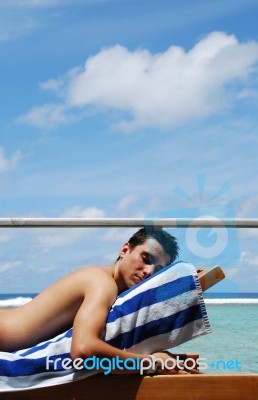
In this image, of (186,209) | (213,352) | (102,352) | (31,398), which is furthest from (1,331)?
(213,352)

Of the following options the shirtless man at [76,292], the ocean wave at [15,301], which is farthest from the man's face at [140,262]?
the ocean wave at [15,301]

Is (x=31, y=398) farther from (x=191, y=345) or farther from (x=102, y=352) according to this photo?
(x=191, y=345)

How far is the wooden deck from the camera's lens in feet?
5.13

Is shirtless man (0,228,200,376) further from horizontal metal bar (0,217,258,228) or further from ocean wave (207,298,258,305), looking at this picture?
horizontal metal bar (0,217,258,228)

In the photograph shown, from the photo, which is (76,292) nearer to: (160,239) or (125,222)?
(160,239)

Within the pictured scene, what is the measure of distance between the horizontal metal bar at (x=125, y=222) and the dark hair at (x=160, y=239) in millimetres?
268

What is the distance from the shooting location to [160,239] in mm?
1831

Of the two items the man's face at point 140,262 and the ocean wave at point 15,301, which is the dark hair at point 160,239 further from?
the ocean wave at point 15,301

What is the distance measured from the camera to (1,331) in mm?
1744

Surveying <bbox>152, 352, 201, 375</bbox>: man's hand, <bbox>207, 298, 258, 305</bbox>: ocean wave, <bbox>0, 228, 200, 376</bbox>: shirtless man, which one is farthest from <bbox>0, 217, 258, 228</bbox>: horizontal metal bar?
<bbox>152, 352, 201, 375</bbox>: man's hand

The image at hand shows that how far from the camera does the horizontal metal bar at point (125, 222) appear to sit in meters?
2.18

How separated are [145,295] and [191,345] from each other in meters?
0.90

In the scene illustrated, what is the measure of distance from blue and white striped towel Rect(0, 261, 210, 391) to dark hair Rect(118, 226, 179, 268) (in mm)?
144

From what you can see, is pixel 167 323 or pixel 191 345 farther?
pixel 191 345
